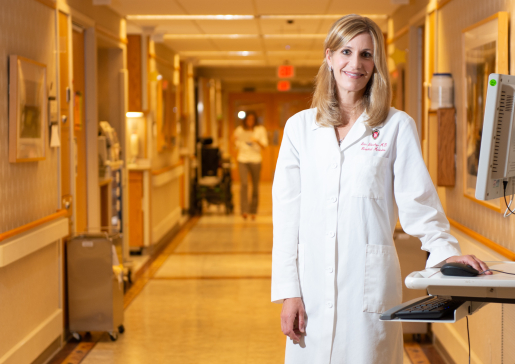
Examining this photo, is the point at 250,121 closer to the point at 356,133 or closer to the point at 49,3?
the point at 49,3

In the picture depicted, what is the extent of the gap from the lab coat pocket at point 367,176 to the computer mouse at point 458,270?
0.32m

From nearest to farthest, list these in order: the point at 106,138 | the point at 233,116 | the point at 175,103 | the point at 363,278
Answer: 1. the point at 363,278
2. the point at 106,138
3. the point at 175,103
4. the point at 233,116

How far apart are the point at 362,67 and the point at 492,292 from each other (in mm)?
758

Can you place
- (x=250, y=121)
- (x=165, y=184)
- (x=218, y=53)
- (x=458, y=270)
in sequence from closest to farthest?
(x=458, y=270) < (x=165, y=184) < (x=250, y=121) < (x=218, y=53)

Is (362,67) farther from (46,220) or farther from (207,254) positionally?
(207,254)

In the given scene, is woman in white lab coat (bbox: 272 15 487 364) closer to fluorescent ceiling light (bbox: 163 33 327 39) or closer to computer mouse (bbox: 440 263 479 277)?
computer mouse (bbox: 440 263 479 277)

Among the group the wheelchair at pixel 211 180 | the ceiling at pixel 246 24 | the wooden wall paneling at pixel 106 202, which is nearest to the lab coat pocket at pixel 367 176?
the ceiling at pixel 246 24

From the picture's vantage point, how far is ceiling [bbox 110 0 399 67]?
5.68 m

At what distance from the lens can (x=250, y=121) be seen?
1009cm

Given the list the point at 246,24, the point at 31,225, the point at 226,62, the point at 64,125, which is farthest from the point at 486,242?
the point at 226,62

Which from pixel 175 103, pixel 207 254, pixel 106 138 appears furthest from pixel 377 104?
pixel 175 103

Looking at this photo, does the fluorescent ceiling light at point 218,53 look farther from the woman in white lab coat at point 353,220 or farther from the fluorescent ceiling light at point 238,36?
the woman in white lab coat at point 353,220

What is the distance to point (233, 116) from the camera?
17.4 meters

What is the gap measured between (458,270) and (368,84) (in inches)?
25.8
